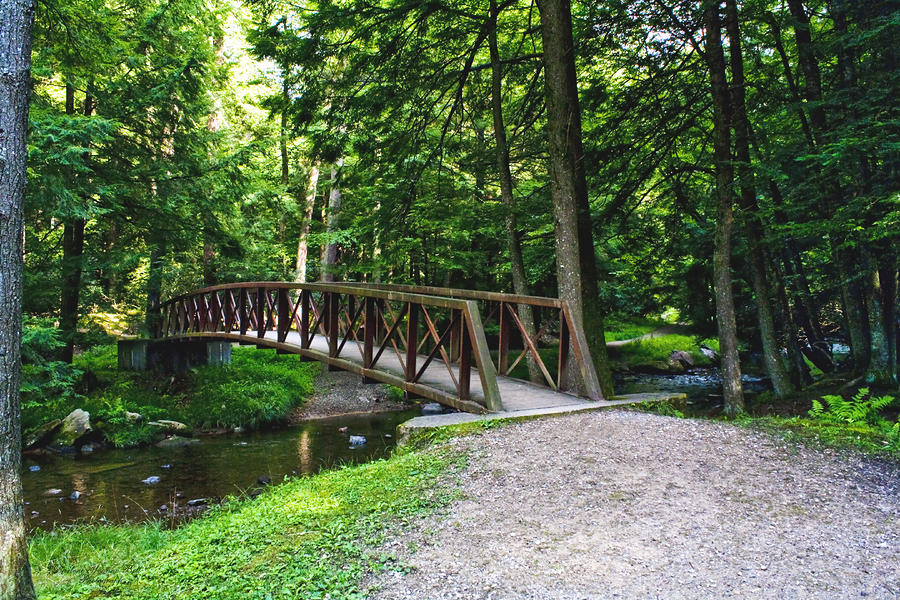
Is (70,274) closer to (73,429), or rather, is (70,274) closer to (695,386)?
(73,429)

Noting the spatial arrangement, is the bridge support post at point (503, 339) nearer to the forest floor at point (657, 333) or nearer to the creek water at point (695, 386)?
the creek water at point (695, 386)

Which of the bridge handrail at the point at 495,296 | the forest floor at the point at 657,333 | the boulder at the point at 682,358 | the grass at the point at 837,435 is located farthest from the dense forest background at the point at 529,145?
the forest floor at the point at 657,333

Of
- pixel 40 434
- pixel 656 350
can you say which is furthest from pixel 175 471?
pixel 656 350

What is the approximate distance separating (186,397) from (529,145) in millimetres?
9943

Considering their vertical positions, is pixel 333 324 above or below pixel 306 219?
below

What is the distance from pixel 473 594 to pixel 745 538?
156 cm

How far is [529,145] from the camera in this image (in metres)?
10.0

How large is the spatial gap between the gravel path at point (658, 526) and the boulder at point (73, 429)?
921 centimetres

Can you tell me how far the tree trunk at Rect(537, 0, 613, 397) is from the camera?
6.95 m

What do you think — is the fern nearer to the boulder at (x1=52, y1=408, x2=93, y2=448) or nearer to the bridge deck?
the bridge deck

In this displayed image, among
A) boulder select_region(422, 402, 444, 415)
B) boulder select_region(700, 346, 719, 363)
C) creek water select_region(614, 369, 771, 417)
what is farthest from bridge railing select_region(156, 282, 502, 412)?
boulder select_region(700, 346, 719, 363)

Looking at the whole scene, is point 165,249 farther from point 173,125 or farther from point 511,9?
point 511,9

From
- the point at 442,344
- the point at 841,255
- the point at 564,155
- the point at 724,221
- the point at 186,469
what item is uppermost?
the point at 564,155

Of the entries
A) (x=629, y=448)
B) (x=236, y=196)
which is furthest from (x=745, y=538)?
(x=236, y=196)
